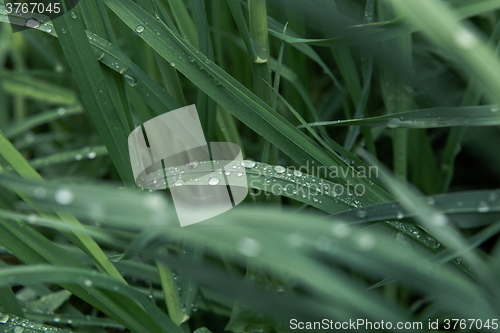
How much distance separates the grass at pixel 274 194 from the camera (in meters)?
0.31

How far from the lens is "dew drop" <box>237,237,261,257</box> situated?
30 cm

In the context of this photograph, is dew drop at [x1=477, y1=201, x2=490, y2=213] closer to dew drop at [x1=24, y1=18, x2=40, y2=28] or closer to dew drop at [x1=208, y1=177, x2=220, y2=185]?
dew drop at [x1=208, y1=177, x2=220, y2=185]

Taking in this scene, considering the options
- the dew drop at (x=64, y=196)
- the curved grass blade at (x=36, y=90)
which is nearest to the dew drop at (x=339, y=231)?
the dew drop at (x=64, y=196)

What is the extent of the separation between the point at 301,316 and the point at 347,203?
186 mm

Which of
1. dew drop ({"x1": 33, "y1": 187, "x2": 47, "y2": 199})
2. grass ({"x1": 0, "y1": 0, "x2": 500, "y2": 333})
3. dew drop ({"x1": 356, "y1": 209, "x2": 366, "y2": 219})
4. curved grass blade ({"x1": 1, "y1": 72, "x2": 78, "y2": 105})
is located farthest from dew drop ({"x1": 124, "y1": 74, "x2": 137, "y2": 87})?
curved grass blade ({"x1": 1, "y1": 72, "x2": 78, "y2": 105})

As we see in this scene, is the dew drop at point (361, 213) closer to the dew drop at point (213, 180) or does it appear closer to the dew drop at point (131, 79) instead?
the dew drop at point (213, 180)

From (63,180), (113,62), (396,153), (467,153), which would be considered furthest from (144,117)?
(467,153)

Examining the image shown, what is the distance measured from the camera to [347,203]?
1.76ft

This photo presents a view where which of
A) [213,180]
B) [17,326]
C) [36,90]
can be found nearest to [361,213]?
[213,180]

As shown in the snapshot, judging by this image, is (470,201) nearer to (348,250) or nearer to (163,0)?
(348,250)

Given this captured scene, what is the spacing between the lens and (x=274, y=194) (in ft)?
2.13

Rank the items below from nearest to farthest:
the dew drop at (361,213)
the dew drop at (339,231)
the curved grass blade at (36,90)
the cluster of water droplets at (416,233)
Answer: the dew drop at (339,231)
the dew drop at (361,213)
the cluster of water droplets at (416,233)
the curved grass blade at (36,90)

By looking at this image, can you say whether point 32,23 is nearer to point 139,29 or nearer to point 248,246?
point 139,29

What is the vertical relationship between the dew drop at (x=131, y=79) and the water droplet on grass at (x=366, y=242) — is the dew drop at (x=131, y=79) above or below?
above
